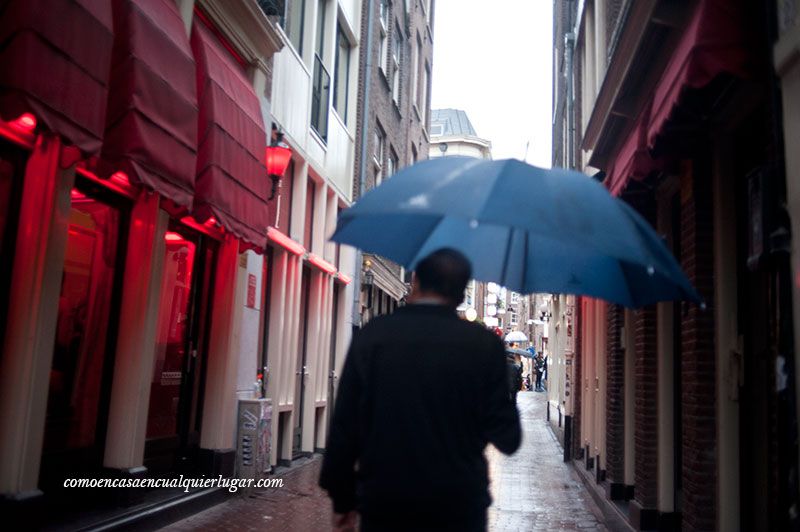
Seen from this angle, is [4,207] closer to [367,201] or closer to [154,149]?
[154,149]

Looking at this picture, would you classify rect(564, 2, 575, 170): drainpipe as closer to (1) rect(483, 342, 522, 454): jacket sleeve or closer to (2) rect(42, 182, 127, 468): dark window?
(2) rect(42, 182, 127, 468): dark window

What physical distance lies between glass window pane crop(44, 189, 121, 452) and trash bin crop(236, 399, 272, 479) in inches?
89.9

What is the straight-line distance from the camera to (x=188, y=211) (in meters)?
6.80

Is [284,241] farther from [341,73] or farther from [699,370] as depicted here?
[699,370]

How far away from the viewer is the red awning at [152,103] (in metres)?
5.74

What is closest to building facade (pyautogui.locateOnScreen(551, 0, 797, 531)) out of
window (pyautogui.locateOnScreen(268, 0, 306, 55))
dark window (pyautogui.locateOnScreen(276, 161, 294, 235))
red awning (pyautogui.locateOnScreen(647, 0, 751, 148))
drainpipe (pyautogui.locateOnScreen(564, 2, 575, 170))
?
red awning (pyautogui.locateOnScreen(647, 0, 751, 148))

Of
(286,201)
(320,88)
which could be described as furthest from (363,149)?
(286,201)

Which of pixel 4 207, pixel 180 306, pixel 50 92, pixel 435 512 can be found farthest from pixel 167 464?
pixel 435 512

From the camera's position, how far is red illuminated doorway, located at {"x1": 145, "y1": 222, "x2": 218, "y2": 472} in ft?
26.7

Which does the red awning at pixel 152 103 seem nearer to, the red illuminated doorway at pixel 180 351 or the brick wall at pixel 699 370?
the red illuminated doorway at pixel 180 351

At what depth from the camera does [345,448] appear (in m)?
2.85

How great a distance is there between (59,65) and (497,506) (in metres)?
6.43

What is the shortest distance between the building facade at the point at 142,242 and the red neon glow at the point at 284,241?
0.06m

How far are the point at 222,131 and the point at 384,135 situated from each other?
1210 centimetres
